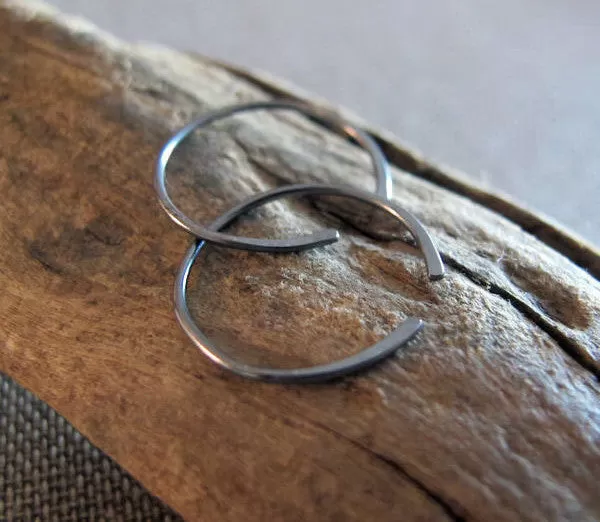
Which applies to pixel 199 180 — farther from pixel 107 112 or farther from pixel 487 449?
pixel 487 449

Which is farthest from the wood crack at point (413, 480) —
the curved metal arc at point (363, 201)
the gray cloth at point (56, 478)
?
the gray cloth at point (56, 478)

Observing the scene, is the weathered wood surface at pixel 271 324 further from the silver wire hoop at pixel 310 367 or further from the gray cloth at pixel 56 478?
the gray cloth at pixel 56 478

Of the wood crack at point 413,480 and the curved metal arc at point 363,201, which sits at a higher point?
the curved metal arc at point 363,201

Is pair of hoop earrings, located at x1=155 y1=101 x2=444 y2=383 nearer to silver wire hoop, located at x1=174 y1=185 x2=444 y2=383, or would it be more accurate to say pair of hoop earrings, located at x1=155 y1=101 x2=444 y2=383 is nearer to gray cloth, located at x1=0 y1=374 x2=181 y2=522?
silver wire hoop, located at x1=174 y1=185 x2=444 y2=383

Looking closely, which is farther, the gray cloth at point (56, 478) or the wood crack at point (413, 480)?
the gray cloth at point (56, 478)

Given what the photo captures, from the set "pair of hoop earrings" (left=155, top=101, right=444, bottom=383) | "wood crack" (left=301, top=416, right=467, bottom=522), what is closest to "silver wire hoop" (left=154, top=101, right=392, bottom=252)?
"pair of hoop earrings" (left=155, top=101, right=444, bottom=383)

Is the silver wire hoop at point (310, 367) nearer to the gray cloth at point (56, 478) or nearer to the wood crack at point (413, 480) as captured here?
the wood crack at point (413, 480)

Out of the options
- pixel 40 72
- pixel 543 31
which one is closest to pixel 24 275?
pixel 40 72

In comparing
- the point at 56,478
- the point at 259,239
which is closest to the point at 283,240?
the point at 259,239
